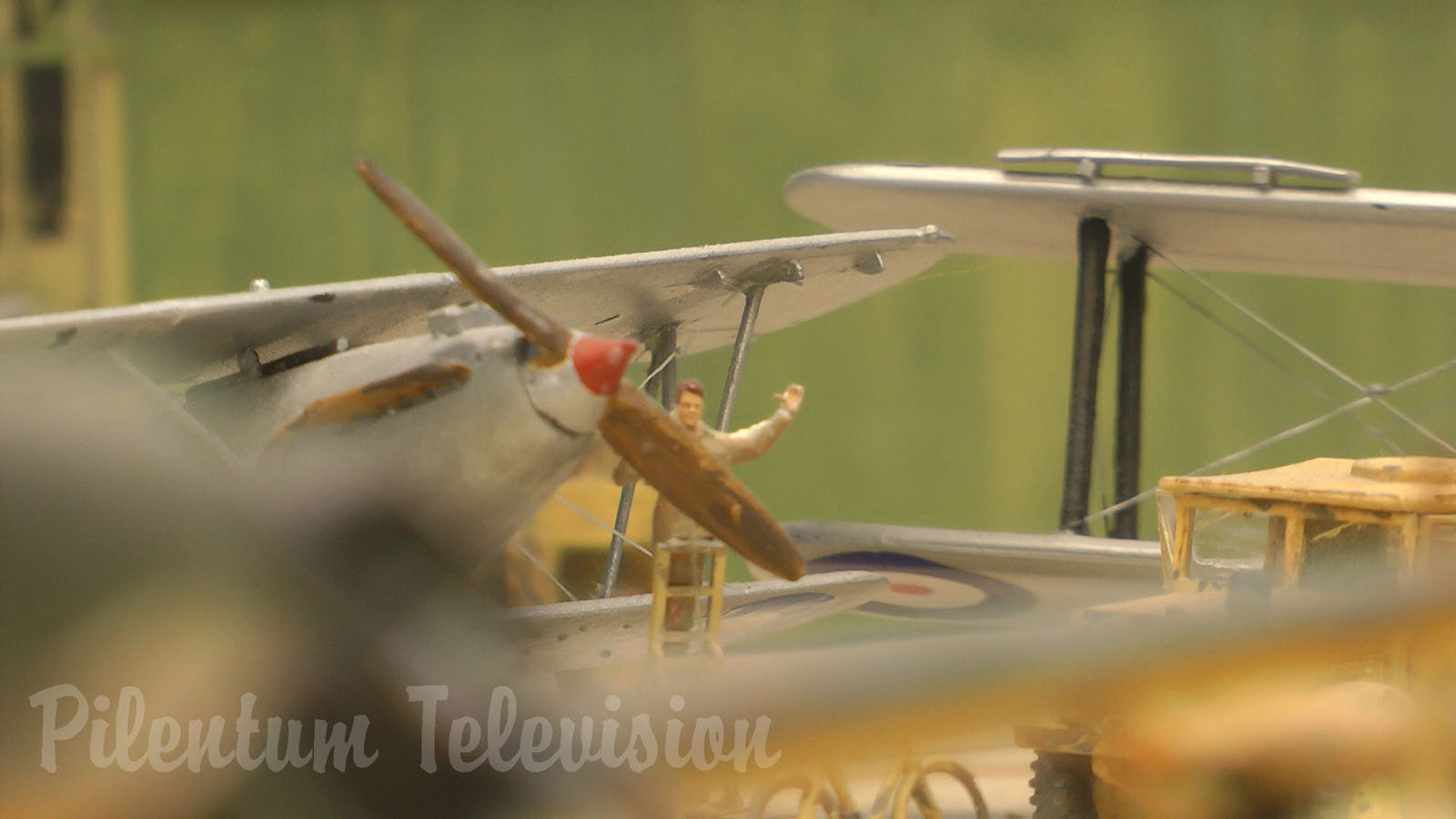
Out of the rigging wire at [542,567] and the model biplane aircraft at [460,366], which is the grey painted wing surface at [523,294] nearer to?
the model biplane aircraft at [460,366]

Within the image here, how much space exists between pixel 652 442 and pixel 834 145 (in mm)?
3450

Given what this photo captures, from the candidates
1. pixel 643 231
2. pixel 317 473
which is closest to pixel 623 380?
pixel 317 473

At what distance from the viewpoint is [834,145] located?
15.7ft

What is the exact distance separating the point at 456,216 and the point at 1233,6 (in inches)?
104

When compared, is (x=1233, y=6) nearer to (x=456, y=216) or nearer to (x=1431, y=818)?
(x=456, y=216)

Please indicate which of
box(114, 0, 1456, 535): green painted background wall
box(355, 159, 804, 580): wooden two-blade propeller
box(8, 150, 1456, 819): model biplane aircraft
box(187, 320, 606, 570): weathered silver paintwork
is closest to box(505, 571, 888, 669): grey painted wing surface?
Answer: box(8, 150, 1456, 819): model biplane aircraft

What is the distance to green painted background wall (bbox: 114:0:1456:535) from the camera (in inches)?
175

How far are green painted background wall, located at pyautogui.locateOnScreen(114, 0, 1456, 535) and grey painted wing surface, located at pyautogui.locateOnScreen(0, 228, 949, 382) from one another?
1.68 m

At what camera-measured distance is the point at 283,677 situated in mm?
1132

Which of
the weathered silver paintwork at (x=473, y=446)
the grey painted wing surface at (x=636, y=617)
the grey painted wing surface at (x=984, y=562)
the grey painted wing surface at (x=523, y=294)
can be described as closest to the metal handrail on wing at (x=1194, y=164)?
the grey painted wing surface at (x=523, y=294)

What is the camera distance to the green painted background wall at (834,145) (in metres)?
4.45

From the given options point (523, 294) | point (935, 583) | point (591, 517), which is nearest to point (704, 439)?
point (523, 294)

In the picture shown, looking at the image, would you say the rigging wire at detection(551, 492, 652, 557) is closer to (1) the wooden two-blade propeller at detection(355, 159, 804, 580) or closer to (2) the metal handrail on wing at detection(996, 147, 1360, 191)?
(1) the wooden two-blade propeller at detection(355, 159, 804, 580)

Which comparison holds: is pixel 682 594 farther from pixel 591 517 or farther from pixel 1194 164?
pixel 1194 164
